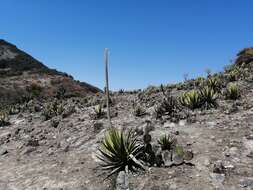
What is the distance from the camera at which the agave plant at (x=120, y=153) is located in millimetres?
8494

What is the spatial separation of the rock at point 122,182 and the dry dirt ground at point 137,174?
0.44 ft

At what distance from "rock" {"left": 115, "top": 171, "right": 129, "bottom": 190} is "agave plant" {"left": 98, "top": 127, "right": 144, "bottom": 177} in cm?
34

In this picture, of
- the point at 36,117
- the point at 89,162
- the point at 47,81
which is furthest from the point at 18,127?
the point at 47,81

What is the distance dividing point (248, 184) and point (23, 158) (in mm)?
8021

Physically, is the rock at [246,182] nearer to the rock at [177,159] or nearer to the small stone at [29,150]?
the rock at [177,159]

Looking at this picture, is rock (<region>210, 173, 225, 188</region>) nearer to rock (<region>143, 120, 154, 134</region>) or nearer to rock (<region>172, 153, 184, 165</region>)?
rock (<region>172, 153, 184, 165</region>)

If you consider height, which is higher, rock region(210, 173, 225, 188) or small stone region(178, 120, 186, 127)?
small stone region(178, 120, 186, 127)

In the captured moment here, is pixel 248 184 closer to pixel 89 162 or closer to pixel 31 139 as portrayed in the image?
pixel 89 162

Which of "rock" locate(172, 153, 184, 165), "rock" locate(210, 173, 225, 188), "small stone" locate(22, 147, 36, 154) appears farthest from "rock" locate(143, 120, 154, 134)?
"small stone" locate(22, 147, 36, 154)

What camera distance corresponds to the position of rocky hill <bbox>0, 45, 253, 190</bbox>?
25.5ft

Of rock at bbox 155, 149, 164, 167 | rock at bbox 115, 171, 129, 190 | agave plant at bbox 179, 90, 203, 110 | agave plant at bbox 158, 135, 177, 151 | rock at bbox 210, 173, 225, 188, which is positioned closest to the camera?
rock at bbox 210, 173, 225, 188

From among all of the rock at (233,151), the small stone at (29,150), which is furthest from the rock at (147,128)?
the small stone at (29,150)

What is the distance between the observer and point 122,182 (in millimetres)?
7852

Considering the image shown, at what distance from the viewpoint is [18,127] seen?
1692 cm
